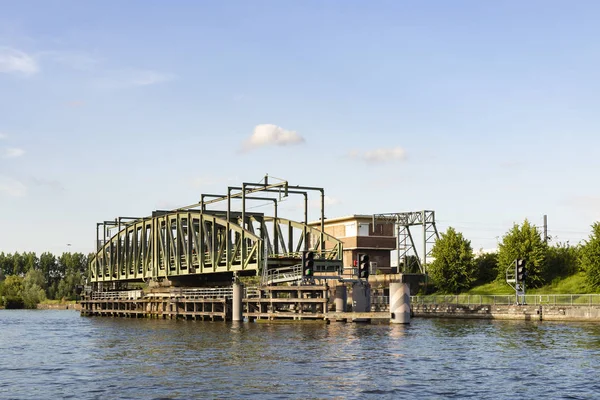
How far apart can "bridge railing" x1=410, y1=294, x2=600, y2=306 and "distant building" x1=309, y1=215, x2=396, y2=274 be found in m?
21.8

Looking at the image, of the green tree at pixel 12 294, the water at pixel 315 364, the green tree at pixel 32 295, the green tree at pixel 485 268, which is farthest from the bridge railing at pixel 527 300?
the green tree at pixel 12 294

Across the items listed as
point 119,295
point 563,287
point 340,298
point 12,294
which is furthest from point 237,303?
point 12,294

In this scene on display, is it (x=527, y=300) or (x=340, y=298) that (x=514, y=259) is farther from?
(x=340, y=298)

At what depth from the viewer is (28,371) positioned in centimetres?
3894

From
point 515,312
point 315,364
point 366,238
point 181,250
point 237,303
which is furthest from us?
point 366,238

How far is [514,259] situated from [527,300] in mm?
13511

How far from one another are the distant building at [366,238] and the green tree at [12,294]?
98.4 metres

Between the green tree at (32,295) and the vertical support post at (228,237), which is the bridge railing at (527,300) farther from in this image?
the green tree at (32,295)

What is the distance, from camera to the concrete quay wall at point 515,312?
70188 millimetres

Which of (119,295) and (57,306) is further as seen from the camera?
(57,306)

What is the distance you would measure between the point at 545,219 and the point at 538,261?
37535 mm

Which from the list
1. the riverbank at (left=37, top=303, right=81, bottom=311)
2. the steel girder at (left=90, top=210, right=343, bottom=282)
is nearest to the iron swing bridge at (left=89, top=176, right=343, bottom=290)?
the steel girder at (left=90, top=210, right=343, bottom=282)

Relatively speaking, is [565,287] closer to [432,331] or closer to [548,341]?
[432,331]

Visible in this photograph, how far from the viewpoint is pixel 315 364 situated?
39.0 meters
